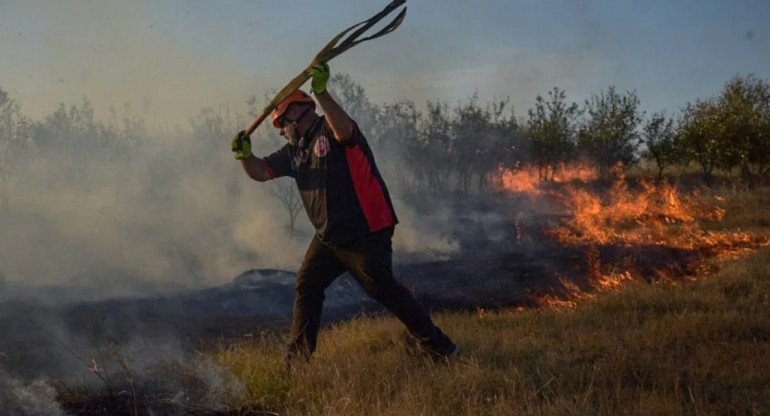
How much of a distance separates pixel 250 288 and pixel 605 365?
710 cm

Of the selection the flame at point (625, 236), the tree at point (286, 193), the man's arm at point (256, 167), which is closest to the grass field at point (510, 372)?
the man's arm at point (256, 167)

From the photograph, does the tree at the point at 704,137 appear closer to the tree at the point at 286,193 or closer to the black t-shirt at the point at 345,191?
the tree at the point at 286,193

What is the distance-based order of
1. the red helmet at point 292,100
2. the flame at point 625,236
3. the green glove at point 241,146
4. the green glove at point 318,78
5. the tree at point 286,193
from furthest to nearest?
the tree at point 286,193 → the flame at point 625,236 → the green glove at point 241,146 → the red helmet at point 292,100 → the green glove at point 318,78

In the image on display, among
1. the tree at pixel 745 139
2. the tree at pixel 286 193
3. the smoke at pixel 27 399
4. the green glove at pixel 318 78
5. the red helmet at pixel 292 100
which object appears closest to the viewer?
the smoke at pixel 27 399

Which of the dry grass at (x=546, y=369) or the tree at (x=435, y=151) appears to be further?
the tree at (x=435, y=151)

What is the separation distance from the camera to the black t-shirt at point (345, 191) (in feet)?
14.5

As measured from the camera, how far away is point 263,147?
53.9 ft

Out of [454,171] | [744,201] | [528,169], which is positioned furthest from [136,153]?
[528,169]

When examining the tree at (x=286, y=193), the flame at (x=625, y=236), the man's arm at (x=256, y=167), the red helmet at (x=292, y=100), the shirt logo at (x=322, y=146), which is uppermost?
the red helmet at (x=292, y=100)

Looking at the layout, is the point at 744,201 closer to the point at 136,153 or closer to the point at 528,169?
the point at 528,169

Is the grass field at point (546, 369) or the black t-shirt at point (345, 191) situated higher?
the black t-shirt at point (345, 191)

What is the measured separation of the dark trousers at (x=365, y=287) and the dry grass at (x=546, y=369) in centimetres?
17

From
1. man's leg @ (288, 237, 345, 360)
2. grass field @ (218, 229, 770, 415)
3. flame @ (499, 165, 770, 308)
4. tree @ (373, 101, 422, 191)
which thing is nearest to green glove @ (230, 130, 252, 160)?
man's leg @ (288, 237, 345, 360)

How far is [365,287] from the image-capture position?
447cm
